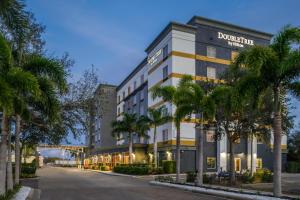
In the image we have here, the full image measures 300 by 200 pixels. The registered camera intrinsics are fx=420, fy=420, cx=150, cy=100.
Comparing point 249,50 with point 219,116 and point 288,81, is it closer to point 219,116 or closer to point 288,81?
point 288,81

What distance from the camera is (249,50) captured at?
802 inches

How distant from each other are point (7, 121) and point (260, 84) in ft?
40.7

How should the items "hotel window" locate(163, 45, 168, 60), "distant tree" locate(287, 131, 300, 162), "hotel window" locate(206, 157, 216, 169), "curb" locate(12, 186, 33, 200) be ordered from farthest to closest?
1. "distant tree" locate(287, 131, 300, 162)
2. "hotel window" locate(163, 45, 168, 60)
3. "hotel window" locate(206, 157, 216, 169)
4. "curb" locate(12, 186, 33, 200)

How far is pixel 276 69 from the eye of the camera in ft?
66.2

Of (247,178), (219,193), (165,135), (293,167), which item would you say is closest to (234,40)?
(165,135)

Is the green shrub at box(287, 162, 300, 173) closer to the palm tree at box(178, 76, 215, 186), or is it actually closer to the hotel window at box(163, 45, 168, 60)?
the hotel window at box(163, 45, 168, 60)

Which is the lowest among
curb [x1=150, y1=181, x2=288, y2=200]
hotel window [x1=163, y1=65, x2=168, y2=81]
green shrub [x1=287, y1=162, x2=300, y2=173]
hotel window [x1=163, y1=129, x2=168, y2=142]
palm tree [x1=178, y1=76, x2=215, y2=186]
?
green shrub [x1=287, y1=162, x2=300, y2=173]

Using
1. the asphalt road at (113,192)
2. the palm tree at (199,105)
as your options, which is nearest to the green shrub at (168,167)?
the asphalt road at (113,192)

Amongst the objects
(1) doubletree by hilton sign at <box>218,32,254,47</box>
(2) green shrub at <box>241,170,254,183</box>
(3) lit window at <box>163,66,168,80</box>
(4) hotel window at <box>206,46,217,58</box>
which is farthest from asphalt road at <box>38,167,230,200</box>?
(1) doubletree by hilton sign at <box>218,32,254,47</box>

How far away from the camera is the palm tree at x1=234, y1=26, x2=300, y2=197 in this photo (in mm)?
19391

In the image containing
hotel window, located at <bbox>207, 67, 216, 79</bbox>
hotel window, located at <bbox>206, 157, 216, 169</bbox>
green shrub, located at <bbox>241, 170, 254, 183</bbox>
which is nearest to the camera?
green shrub, located at <bbox>241, 170, 254, 183</bbox>

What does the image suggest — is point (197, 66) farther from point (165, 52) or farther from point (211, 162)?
point (211, 162)

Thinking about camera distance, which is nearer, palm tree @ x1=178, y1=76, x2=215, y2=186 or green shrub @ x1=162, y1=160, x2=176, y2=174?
palm tree @ x1=178, y1=76, x2=215, y2=186

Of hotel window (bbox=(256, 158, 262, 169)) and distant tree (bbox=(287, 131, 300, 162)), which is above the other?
distant tree (bbox=(287, 131, 300, 162))
